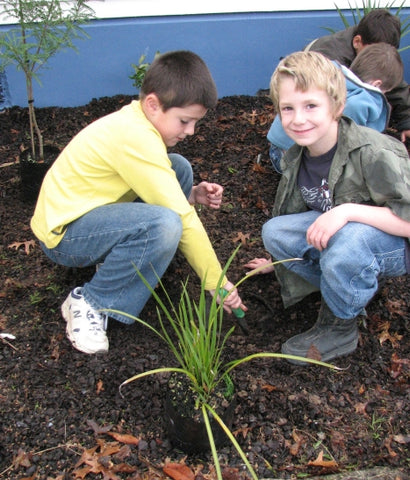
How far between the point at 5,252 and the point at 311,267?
1.82 m

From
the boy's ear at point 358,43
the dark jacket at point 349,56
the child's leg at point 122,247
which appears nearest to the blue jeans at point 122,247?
the child's leg at point 122,247

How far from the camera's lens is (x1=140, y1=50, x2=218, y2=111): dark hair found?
2252 mm

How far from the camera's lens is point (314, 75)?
218 cm

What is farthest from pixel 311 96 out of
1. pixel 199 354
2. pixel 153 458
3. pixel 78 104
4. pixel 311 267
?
pixel 78 104

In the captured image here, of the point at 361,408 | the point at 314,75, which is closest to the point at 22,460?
the point at 361,408

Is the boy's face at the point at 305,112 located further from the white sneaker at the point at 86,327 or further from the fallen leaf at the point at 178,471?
the fallen leaf at the point at 178,471

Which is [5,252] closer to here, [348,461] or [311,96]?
[311,96]

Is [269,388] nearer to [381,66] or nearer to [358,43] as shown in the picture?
[381,66]


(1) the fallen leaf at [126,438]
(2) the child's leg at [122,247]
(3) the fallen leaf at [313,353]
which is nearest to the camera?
(1) the fallen leaf at [126,438]

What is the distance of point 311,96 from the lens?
2199 mm

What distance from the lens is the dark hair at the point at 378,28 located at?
142 inches

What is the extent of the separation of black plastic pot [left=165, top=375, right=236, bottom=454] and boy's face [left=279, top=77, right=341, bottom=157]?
1149 mm

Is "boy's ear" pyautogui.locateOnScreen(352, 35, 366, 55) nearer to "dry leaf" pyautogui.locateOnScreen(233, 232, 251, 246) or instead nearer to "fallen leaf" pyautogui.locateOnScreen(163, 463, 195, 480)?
"dry leaf" pyautogui.locateOnScreen(233, 232, 251, 246)

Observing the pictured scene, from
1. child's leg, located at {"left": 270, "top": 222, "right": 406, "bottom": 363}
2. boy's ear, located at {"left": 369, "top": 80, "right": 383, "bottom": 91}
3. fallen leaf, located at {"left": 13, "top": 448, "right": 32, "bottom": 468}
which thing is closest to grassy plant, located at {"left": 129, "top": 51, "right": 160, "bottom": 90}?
boy's ear, located at {"left": 369, "top": 80, "right": 383, "bottom": 91}
